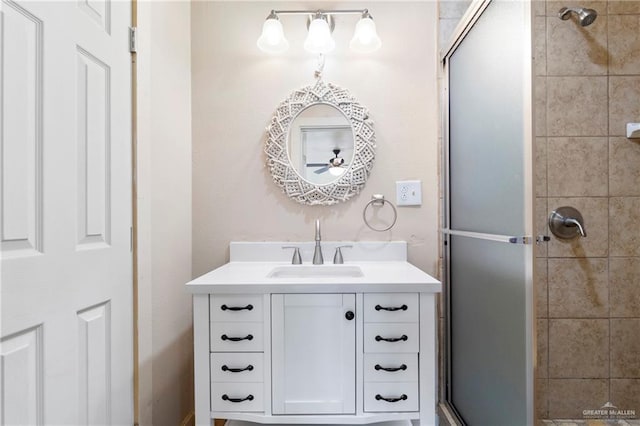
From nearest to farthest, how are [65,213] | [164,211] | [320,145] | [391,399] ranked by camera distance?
[65,213]
[391,399]
[164,211]
[320,145]

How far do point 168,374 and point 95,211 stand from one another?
75cm

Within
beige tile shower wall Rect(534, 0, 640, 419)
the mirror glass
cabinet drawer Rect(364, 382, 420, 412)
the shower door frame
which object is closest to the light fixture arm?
the mirror glass

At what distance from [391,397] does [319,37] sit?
1452 mm

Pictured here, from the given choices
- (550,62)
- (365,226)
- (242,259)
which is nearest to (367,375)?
(365,226)

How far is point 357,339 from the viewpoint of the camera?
102 cm

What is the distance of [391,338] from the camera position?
1015 millimetres

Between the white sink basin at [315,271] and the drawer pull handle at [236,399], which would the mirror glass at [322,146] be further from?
the drawer pull handle at [236,399]

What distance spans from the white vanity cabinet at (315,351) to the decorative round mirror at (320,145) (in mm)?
575

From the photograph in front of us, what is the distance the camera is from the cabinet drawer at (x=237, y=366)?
102cm

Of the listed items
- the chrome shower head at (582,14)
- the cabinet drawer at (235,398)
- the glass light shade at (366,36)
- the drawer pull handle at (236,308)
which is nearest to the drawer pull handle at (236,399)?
the cabinet drawer at (235,398)

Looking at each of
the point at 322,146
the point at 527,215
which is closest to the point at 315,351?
the point at 527,215

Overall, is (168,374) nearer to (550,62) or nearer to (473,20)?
(473,20)

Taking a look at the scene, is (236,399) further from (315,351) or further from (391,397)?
(391,397)

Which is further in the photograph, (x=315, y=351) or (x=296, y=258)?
(x=296, y=258)
